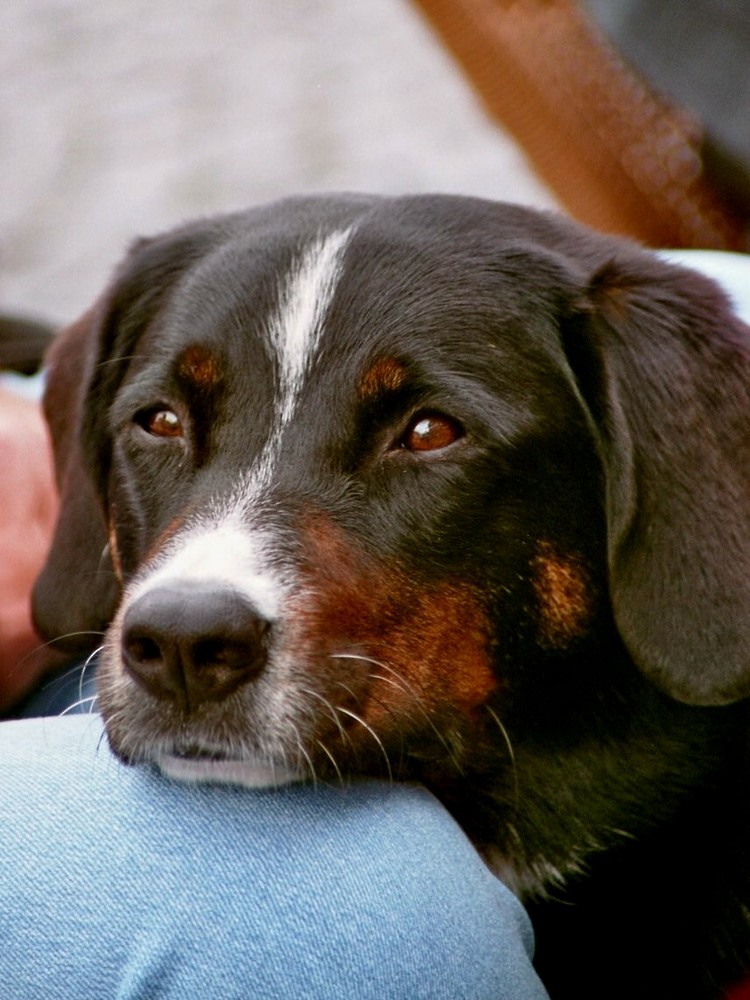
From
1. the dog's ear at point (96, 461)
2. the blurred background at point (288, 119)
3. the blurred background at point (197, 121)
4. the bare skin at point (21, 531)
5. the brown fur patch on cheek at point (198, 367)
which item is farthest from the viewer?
the blurred background at point (197, 121)

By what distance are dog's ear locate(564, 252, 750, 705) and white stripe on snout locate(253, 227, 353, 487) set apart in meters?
0.52

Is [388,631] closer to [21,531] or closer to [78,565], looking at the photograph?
[78,565]

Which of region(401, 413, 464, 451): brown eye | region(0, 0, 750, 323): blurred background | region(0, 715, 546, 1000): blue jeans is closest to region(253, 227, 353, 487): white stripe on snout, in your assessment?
region(401, 413, 464, 451): brown eye

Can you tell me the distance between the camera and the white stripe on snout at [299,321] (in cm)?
203

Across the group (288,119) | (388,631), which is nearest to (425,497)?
(388,631)

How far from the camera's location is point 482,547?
1992mm

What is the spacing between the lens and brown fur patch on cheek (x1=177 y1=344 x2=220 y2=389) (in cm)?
213

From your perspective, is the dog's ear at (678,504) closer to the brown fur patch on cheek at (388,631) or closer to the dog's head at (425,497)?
the dog's head at (425,497)

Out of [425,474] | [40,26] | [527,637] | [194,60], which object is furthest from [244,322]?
[40,26]

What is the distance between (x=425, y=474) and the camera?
6.55 feet

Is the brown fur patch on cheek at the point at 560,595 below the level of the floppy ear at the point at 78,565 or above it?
above

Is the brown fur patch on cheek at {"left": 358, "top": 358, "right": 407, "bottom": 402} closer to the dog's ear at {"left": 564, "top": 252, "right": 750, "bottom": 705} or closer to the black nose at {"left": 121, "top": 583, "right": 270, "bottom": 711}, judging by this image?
the dog's ear at {"left": 564, "top": 252, "right": 750, "bottom": 705}

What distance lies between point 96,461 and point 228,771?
93 centimetres

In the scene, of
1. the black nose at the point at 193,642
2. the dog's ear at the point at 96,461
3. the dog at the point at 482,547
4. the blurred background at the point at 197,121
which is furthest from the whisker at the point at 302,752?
the blurred background at the point at 197,121
